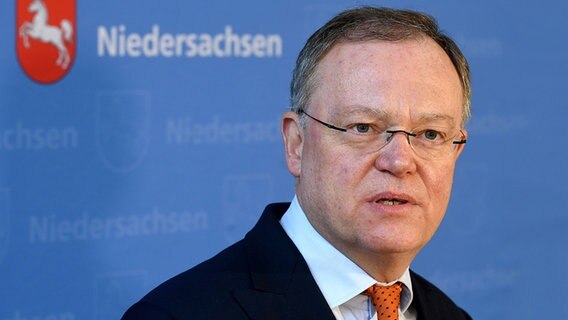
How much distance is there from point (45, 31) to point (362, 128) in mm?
1196

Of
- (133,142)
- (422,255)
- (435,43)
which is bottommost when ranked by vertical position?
(422,255)

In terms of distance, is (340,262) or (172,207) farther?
(172,207)

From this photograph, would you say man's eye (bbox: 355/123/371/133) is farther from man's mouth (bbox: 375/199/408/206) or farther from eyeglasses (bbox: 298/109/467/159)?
man's mouth (bbox: 375/199/408/206)

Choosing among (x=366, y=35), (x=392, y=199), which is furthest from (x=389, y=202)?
(x=366, y=35)

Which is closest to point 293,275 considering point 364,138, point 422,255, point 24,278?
point 364,138

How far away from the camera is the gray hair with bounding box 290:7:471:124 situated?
7.42 ft

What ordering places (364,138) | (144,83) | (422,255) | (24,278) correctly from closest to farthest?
1. (364,138)
2. (24,278)
3. (144,83)
4. (422,255)

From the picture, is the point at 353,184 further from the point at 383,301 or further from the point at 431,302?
the point at 431,302

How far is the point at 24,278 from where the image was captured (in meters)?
2.97

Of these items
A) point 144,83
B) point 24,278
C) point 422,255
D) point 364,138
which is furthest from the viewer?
point 422,255

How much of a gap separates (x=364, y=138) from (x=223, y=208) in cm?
127

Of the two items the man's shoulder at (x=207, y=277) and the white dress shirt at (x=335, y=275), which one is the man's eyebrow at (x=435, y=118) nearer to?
the white dress shirt at (x=335, y=275)

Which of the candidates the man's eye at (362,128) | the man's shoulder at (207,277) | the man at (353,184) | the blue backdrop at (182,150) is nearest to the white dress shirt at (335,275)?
the man at (353,184)

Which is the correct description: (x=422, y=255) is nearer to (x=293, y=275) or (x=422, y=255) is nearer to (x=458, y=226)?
(x=458, y=226)
